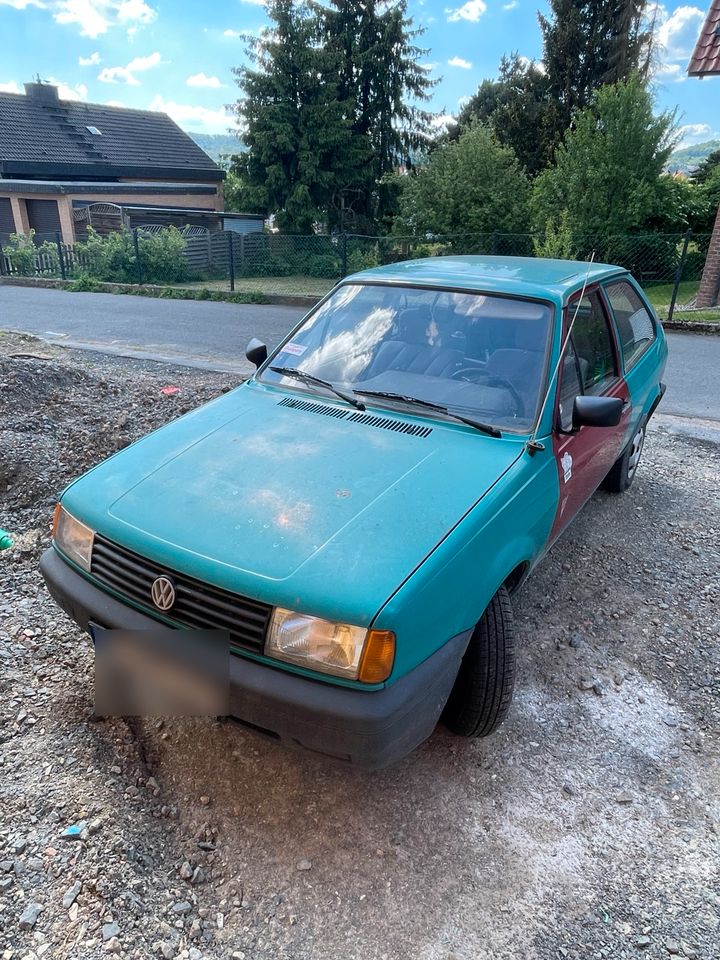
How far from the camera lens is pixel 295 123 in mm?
22750

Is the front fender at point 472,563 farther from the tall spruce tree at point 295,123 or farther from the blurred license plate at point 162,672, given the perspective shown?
the tall spruce tree at point 295,123

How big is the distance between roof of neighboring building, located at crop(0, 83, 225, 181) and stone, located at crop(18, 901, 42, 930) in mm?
29684

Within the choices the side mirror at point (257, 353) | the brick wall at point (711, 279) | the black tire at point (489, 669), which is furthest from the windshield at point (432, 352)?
the brick wall at point (711, 279)

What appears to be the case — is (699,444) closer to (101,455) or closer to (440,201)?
(101,455)

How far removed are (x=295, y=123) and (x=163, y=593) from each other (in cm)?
2438

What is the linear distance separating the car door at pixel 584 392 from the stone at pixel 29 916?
2.41 metres

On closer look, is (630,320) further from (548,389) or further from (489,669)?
(489,669)

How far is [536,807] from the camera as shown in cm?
234

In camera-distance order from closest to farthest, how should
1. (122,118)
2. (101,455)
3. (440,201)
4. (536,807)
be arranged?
1. (536,807)
2. (101,455)
3. (440,201)
4. (122,118)

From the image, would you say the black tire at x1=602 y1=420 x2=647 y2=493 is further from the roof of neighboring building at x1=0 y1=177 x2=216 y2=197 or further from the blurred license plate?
the roof of neighboring building at x1=0 y1=177 x2=216 y2=197

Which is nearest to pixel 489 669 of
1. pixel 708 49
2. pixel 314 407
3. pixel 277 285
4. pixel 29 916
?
pixel 314 407

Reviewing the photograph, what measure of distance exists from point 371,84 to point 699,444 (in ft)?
77.1

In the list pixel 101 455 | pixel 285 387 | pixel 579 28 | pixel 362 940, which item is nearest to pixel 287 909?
pixel 362 940

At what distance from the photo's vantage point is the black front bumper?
6.20 ft
